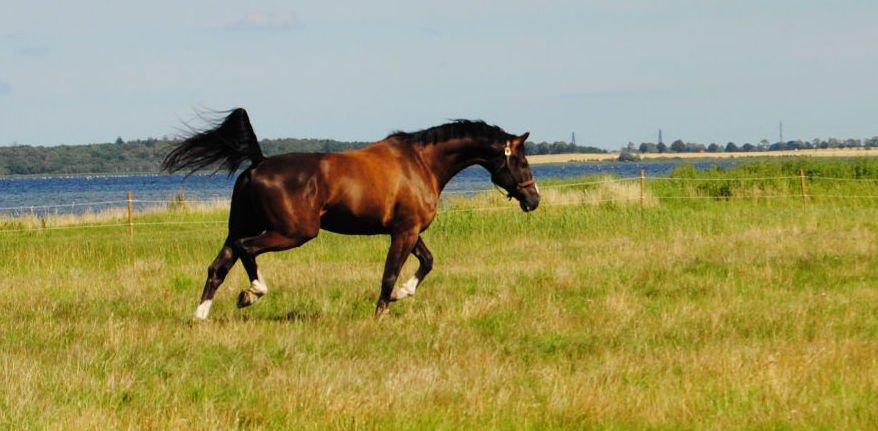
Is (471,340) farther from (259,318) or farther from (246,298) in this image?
(259,318)

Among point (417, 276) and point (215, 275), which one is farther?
point (417, 276)

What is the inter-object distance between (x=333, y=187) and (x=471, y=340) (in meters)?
2.17

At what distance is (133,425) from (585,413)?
2602mm

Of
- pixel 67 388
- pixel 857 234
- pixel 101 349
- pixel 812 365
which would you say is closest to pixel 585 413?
pixel 812 365

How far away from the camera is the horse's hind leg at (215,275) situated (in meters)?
10.3

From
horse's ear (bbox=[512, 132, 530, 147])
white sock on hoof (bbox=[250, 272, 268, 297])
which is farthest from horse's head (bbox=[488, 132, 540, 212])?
white sock on hoof (bbox=[250, 272, 268, 297])

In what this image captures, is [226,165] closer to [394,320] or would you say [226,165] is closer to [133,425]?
[394,320]

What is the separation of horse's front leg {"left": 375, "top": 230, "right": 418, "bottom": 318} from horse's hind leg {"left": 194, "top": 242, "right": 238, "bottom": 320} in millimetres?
1497

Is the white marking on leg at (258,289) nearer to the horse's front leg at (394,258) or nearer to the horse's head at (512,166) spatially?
the horse's front leg at (394,258)

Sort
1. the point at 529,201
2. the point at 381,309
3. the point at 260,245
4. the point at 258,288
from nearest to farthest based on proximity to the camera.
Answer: the point at 260,245, the point at 258,288, the point at 381,309, the point at 529,201

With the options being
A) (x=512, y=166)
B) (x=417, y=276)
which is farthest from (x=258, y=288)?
(x=512, y=166)

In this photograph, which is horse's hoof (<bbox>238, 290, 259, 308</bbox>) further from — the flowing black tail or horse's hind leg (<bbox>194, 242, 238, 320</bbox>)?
the flowing black tail

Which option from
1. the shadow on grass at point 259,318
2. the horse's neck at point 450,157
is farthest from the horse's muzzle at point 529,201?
the shadow on grass at point 259,318

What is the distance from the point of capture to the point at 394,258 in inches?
427
